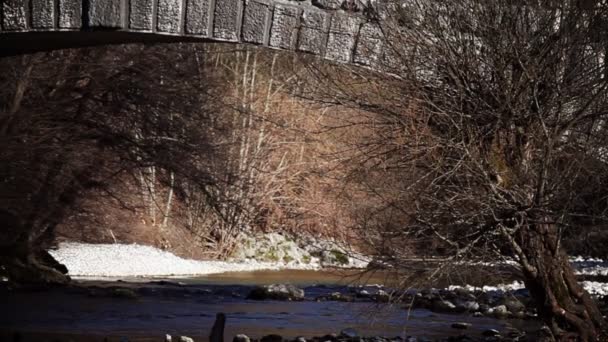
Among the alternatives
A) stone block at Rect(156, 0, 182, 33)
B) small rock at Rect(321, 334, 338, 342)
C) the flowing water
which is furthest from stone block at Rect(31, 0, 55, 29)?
small rock at Rect(321, 334, 338, 342)

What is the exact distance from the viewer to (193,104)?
14.4 m

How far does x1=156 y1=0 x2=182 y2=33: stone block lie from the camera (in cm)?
628

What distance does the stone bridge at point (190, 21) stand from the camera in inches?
246

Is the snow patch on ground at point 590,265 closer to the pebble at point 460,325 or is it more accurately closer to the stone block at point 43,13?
the pebble at point 460,325

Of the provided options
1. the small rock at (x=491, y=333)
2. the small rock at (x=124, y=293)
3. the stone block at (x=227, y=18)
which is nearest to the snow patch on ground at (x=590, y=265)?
the small rock at (x=491, y=333)

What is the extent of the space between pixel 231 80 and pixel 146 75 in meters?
6.76

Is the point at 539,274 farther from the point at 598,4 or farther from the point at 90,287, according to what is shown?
the point at 90,287

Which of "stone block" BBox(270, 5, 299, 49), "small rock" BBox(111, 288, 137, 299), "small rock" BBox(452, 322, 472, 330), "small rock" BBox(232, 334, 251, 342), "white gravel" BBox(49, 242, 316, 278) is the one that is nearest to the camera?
"stone block" BBox(270, 5, 299, 49)

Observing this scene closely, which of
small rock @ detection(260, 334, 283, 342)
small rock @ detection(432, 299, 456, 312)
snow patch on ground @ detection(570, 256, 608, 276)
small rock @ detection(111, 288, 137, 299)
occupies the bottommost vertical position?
small rock @ detection(111, 288, 137, 299)

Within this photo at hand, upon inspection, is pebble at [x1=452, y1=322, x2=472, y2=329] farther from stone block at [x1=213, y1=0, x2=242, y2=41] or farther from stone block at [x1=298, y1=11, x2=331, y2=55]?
stone block at [x1=213, y1=0, x2=242, y2=41]

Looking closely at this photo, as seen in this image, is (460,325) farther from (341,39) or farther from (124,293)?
(341,39)

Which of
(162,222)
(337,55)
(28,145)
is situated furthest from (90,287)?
(337,55)

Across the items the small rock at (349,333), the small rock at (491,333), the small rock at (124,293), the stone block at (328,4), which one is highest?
the stone block at (328,4)

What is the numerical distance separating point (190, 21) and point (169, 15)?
0.39 ft
